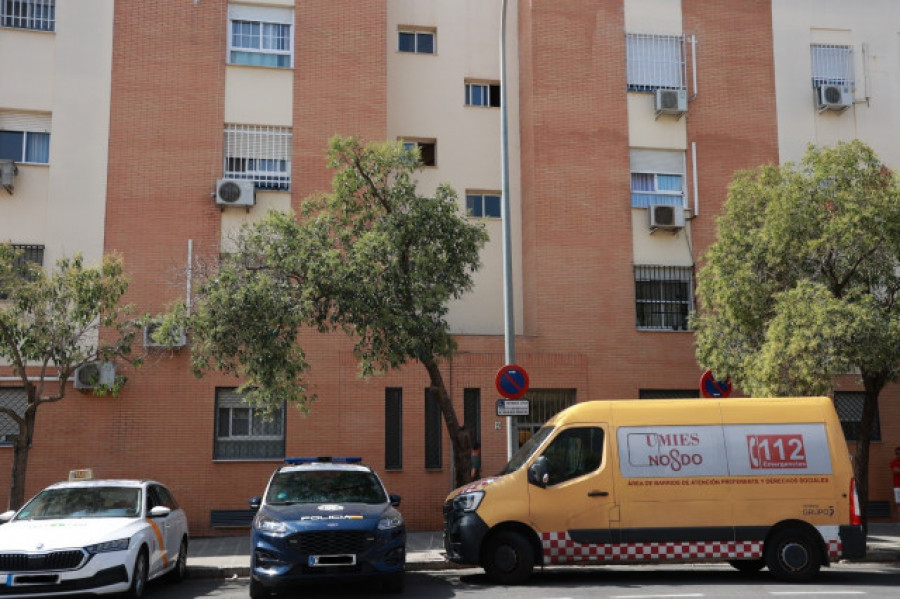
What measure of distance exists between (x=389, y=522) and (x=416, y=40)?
13476 mm

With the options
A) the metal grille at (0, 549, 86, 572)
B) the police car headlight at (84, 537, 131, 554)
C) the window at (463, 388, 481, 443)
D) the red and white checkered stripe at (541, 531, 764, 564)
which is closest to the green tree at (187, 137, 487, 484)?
the red and white checkered stripe at (541, 531, 764, 564)

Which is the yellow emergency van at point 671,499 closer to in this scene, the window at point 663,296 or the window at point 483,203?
the window at point 663,296

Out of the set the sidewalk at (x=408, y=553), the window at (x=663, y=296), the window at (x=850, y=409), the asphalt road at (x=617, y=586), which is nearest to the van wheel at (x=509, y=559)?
the asphalt road at (x=617, y=586)

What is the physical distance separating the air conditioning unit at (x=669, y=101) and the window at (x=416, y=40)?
529 centimetres

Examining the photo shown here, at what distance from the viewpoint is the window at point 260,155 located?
1908 centimetres

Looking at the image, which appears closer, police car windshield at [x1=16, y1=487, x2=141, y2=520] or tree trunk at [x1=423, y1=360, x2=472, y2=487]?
police car windshield at [x1=16, y1=487, x2=141, y2=520]

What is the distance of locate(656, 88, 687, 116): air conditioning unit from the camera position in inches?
804

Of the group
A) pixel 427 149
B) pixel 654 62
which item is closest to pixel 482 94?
pixel 427 149

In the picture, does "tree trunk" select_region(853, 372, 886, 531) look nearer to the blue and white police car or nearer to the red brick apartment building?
the red brick apartment building

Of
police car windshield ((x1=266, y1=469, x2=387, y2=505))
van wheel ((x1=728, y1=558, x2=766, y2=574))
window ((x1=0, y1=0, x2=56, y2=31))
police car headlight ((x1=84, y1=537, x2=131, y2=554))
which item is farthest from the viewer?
window ((x1=0, y1=0, x2=56, y2=31))

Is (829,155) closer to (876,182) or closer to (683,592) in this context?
(876,182)

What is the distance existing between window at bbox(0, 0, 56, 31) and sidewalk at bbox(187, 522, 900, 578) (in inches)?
432

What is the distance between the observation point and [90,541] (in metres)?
9.92

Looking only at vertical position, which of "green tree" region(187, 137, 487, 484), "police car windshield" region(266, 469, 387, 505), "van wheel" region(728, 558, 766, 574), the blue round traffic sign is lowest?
"van wheel" region(728, 558, 766, 574)
